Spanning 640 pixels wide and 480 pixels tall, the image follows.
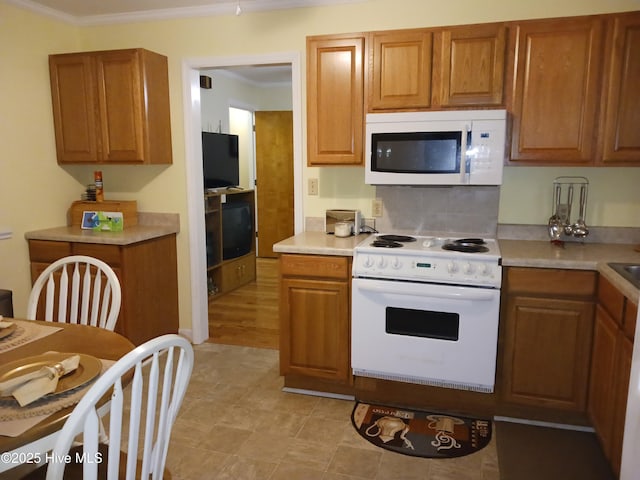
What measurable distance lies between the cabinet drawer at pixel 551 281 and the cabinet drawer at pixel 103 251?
2.32 m

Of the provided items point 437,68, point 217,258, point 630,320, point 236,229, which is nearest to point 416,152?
point 437,68

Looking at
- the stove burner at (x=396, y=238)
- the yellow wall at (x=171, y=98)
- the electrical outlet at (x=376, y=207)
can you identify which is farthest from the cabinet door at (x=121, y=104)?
the stove burner at (x=396, y=238)

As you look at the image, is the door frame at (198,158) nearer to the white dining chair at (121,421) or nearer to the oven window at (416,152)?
the oven window at (416,152)

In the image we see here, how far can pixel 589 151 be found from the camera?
8.37 ft

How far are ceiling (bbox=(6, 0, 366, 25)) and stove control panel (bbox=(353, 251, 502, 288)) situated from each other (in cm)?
166

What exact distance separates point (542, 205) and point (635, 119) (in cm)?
66

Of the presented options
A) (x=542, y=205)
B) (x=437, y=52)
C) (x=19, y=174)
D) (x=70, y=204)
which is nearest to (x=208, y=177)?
(x=70, y=204)

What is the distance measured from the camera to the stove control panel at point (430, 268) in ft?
7.95

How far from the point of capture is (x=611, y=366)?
2.10 meters

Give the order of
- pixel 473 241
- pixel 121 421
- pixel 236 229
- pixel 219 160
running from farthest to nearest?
pixel 236 229
pixel 219 160
pixel 473 241
pixel 121 421

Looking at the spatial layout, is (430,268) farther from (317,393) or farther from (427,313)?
(317,393)

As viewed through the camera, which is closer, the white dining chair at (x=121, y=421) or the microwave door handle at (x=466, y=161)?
the white dining chair at (x=121, y=421)

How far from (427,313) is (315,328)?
64 centimetres

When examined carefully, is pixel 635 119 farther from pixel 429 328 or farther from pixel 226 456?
pixel 226 456
